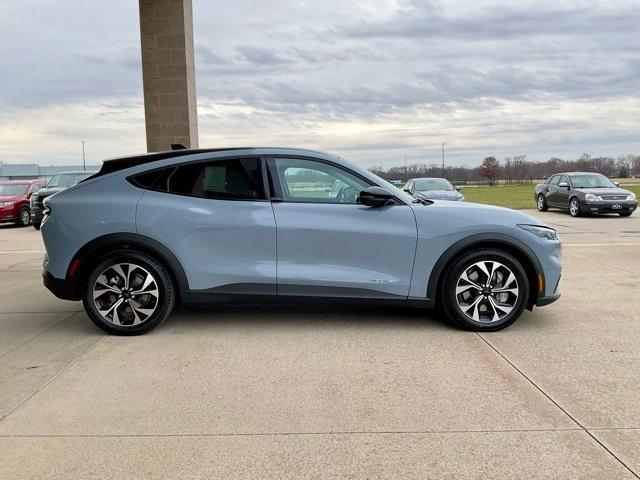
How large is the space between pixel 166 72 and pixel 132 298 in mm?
9579

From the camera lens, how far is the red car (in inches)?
739

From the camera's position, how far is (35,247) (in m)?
12.8

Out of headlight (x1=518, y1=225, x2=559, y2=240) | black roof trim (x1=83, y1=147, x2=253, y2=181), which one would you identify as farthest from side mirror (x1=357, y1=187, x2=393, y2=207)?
headlight (x1=518, y1=225, x2=559, y2=240)

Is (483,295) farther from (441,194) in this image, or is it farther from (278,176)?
(441,194)

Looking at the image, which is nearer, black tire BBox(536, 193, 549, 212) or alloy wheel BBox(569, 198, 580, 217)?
alloy wheel BBox(569, 198, 580, 217)

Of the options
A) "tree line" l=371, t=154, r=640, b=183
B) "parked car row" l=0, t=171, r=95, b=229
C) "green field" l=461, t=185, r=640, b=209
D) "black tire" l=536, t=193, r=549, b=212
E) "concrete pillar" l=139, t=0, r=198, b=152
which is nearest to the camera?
"concrete pillar" l=139, t=0, r=198, b=152

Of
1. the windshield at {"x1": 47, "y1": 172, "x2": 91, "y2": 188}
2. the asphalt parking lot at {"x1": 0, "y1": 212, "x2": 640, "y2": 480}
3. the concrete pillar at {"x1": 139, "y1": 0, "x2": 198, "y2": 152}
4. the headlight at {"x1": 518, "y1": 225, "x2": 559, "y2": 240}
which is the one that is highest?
the concrete pillar at {"x1": 139, "y1": 0, "x2": 198, "y2": 152}

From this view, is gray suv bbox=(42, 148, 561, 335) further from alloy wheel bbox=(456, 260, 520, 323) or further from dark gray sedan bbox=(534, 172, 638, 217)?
dark gray sedan bbox=(534, 172, 638, 217)

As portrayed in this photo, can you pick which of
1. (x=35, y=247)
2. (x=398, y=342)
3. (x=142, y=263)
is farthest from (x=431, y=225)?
(x=35, y=247)

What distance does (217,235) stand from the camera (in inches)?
197

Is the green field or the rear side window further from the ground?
the rear side window

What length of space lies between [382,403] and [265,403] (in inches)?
29.9

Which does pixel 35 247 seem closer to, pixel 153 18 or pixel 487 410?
pixel 153 18

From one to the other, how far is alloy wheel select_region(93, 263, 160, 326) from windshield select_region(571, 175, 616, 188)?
18.6m
